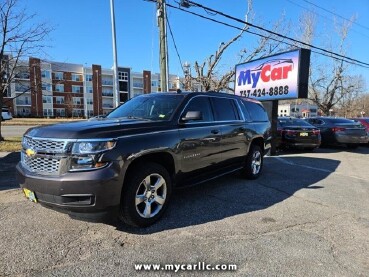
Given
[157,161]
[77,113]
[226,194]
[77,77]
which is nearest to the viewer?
[157,161]

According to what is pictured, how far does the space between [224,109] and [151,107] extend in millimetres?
1621

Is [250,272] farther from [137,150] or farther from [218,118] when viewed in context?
[218,118]

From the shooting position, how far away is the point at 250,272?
320 centimetres

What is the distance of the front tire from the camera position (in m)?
3.95

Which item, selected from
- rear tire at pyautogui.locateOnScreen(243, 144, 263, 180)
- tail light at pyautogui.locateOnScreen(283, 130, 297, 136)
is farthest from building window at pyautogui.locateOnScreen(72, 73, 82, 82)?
rear tire at pyautogui.locateOnScreen(243, 144, 263, 180)

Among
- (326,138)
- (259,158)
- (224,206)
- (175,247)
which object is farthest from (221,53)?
(175,247)

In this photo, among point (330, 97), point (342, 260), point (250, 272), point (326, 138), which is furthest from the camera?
point (330, 97)

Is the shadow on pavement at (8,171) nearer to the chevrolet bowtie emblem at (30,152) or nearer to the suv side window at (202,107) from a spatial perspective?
the chevrolet bowtie emblem at (30,152)

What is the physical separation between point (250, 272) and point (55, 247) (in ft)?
7.30

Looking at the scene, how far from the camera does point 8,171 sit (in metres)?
7.79

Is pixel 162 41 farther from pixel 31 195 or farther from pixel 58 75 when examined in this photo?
pixel 58 75

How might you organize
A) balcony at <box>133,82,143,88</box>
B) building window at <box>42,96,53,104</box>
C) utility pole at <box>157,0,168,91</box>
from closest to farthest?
utility pole at <box>157,0,168,91</box> → building window at <box>42,96,53,104</box> → balcony at <box>133,82,143,88</box>

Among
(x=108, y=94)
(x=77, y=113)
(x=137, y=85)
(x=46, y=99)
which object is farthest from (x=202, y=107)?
(x=137, y=85)

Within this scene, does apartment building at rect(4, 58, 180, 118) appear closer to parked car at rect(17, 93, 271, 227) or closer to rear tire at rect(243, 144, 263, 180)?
rear tire at rect(243, 144, 263, 180)
